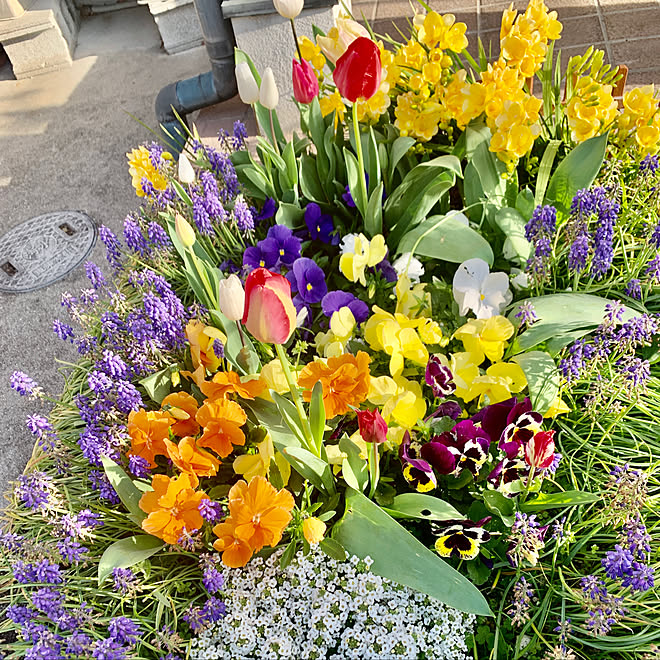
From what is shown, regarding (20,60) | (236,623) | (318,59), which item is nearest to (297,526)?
(236,623)

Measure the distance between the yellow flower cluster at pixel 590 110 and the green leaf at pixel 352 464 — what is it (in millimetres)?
1075

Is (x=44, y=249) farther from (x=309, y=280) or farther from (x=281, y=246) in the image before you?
(x=309, y=280)

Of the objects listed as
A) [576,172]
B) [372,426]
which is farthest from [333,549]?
[576,172]

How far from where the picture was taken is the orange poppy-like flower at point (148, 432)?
1.36m

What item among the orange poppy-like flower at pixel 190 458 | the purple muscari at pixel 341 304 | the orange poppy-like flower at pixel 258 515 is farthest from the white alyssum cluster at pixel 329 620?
the purple muscari at pixel 341 304

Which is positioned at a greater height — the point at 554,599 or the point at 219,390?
the point at 219,390

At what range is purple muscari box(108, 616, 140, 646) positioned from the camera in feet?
3.70

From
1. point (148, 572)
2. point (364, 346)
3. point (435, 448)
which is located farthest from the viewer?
point (364, 346)

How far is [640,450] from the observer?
4.73 ft

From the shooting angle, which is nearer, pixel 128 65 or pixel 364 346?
pixel 364 346

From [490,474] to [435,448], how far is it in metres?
0.13

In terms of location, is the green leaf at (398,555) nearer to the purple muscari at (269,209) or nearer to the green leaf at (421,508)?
the green leaf at (421,508)

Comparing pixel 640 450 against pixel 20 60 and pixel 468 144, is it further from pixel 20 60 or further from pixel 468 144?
pixel 20 60

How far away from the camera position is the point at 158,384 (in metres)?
1.54
